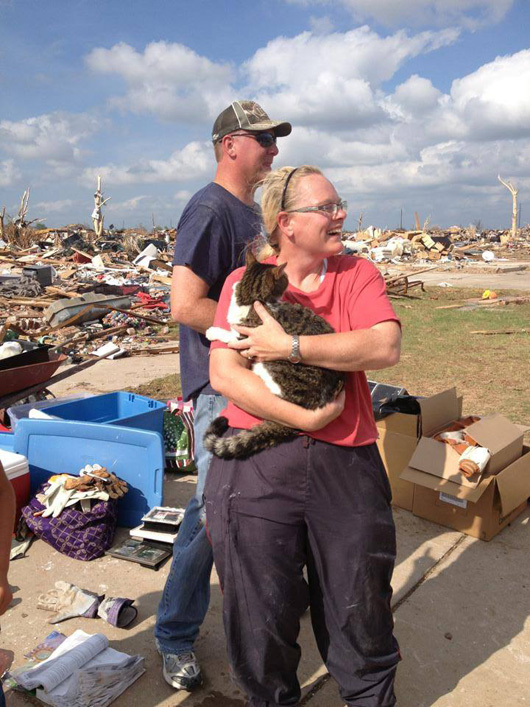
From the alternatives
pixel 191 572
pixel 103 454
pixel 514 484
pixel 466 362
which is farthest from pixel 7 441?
pixel 466 362

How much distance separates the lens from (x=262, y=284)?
185cm

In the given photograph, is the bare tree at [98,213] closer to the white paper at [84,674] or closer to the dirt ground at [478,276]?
the dirt ground at [478,276]

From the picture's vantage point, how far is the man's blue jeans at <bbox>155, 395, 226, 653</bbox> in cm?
232

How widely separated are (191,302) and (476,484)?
2233 millimetres

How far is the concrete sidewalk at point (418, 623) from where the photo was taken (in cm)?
234

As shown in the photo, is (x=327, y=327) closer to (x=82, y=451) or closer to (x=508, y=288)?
(x=82, y=451)

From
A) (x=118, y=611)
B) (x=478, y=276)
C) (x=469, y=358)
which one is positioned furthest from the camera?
(x=478, y=276)

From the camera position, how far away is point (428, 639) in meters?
2.66

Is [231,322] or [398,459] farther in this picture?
[398,459]

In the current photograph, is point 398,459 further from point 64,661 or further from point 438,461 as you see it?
point 64,661

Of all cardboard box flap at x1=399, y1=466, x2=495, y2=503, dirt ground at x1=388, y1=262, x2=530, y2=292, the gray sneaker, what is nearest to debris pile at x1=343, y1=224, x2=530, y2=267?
dirt ground at x1=388, y1=262, x2=530, y2=292

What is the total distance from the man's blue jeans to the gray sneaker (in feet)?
0.09

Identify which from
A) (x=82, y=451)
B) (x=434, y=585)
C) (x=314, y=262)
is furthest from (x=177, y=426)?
(x=314, y=262)

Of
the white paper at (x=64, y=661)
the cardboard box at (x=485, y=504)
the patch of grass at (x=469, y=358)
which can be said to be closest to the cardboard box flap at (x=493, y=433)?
the cardboard box at (x=485, y=504)
